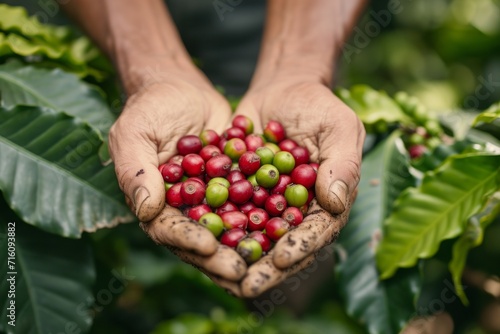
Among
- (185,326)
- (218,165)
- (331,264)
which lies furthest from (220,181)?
(331,264)

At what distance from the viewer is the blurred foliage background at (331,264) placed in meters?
2.48

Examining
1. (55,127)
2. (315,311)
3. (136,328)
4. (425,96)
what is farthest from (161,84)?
(425,96)

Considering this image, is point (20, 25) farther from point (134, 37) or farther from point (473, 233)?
point (473, 233)

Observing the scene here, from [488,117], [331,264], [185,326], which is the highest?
[488,117]

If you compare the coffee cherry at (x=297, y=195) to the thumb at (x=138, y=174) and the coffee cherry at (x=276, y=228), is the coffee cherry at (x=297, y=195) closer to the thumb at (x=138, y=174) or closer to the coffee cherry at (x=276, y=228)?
the coffee cherry at (x=276, y=228)

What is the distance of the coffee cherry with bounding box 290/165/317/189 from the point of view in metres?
1.72

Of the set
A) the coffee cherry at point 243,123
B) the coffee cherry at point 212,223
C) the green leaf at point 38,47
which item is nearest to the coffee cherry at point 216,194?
the coffee cherry at point 212,223

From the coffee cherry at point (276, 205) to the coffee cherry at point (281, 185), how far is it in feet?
0.21

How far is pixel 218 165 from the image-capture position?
5.98 ft

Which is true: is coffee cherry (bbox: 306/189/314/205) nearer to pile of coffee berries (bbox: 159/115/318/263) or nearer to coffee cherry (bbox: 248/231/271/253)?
pile of coffee berries (bbox: 159/115/318/263)

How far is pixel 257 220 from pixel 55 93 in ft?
2.63

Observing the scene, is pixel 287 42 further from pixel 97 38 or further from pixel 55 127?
pixel 55 127

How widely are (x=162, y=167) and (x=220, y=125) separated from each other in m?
0.37

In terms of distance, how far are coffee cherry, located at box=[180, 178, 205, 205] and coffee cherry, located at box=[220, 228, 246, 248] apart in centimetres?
17
